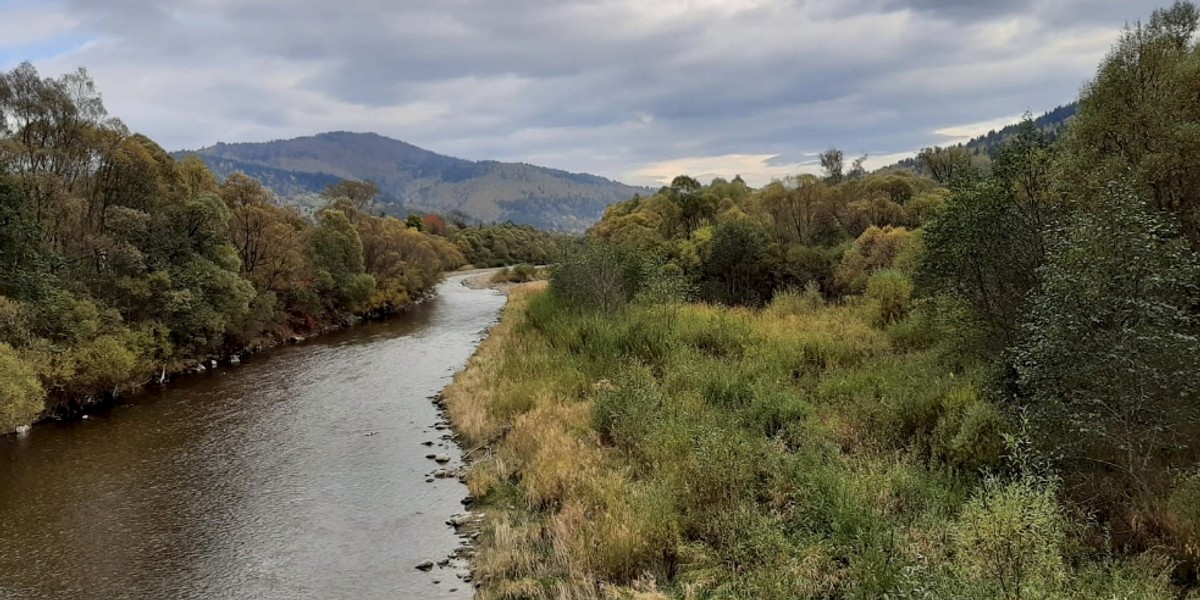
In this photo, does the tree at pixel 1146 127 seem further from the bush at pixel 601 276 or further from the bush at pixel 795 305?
the bush at pixel 601 276

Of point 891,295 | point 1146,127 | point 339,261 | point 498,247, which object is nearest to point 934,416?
point 1146,127

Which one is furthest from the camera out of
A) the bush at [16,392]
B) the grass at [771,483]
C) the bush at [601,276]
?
the bush at [601,276]

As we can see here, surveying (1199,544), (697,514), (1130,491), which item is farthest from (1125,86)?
(697,514)

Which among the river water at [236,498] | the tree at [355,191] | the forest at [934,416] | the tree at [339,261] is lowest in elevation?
the river water at [236,498]

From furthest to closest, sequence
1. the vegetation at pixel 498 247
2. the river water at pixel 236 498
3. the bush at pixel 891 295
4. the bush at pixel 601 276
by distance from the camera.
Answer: the vegetation at pixel 498 247 → the bush at pixel 601 276 → the bush at pixel 891 295 → the river water at pixel 236 498

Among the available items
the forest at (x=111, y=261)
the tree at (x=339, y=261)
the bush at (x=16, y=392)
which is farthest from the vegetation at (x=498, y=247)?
the bush at (x=16, y=392)

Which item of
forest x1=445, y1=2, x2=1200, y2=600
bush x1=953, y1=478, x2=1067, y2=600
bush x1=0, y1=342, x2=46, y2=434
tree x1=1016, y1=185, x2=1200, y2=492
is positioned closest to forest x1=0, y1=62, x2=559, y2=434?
bush x1=0, y1=342, x2=46, y2=434

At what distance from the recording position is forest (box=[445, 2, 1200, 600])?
28.6ft

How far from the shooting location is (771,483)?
12359 millimetres

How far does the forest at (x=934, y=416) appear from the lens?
28.6 ft

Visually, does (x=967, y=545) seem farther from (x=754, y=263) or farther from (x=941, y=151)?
(x=941, y=151)

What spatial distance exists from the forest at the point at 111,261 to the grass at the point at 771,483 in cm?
1590

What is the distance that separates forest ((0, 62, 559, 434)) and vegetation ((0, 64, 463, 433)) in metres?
0.06

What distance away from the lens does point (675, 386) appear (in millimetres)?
19516
